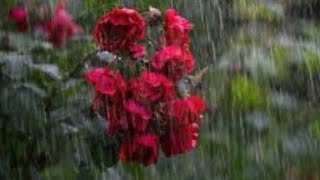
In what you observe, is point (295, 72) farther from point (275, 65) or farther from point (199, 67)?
point (199, 67)

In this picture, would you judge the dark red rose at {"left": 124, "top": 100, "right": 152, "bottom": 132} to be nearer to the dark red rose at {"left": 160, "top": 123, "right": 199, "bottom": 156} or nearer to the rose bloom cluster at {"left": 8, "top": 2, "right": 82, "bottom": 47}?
the dark red rose at {"left": 160, "top": 123, "right": 199, "bottom": 156}

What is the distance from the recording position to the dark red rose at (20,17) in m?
2.19

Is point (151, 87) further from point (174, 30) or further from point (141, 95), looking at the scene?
point (174, 30)

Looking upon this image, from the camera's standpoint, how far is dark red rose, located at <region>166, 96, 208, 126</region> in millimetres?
1910

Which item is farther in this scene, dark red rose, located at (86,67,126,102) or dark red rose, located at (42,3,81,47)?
dark red rose, located at (42,3,81,47)

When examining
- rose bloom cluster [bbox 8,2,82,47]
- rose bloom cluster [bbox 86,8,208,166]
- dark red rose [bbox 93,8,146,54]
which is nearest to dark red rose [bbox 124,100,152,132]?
rose bloom cluster [bbox 86,8,208,166]

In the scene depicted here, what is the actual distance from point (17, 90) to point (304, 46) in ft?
2.81

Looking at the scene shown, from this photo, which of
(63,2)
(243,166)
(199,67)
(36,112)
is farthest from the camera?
(199,67)

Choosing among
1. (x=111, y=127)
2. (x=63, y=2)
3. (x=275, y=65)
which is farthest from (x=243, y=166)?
(x=63, y=2)

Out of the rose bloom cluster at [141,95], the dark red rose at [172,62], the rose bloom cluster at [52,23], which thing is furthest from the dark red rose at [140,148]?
the rose bloom cluster at [52,23]

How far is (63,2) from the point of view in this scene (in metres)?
2.36

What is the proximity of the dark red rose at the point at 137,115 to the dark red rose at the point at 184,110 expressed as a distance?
5 centimetres

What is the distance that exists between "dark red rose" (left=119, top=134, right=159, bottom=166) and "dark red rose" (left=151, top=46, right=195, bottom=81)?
0.13 m

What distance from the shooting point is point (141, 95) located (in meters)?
1.89
